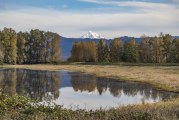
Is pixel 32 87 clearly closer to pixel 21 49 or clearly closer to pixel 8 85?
pixel 8 85

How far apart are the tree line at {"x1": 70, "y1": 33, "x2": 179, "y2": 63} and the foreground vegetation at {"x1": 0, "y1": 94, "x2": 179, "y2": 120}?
11866cm

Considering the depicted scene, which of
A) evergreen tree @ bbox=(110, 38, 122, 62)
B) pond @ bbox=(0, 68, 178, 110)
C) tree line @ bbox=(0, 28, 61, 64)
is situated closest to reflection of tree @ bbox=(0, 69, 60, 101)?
pond @ bbox=(0, 68, 178, 110)

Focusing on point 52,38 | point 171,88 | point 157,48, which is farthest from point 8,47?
point 171,88

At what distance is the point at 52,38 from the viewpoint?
162 m

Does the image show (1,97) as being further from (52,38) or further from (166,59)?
(52,38)

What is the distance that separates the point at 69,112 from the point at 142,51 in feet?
431

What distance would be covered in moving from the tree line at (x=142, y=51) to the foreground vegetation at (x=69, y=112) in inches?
4672

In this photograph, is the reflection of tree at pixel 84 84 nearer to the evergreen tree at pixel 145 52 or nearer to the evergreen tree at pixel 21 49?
the evergreen tree at pixel 145 52

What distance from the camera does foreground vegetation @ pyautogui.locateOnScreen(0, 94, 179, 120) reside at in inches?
498

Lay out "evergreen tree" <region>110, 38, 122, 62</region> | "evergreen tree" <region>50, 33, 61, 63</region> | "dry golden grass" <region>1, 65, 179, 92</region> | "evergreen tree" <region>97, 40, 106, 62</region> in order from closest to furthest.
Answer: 1. "dry golden grass" <region>1, 65, 179, 92</region>
2. "evergreen tree" <region>110, 38, 122, 62</region>
3. "evergreen tree" <region>97, 40, 106, 62</region>
4. "evergreen tree" <region>50, 33, 61, 63</region>

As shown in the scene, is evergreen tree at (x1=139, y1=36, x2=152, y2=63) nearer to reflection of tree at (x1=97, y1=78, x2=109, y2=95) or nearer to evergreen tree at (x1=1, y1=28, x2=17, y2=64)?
evergreen tree at (x1=1, y1=28, x2=17, y2=64)

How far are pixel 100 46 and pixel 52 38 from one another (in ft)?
73.2

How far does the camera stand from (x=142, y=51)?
146 m

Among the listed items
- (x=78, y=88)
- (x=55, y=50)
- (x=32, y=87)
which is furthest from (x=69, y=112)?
(x=55, y=50)
